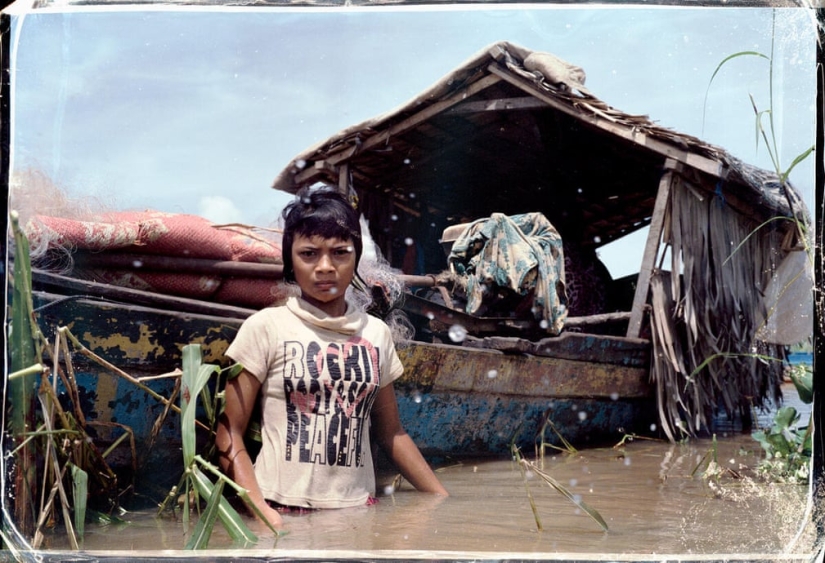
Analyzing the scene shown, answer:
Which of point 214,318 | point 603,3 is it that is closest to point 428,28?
point 603,3

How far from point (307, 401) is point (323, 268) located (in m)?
0.33

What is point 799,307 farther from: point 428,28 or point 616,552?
point 428,28

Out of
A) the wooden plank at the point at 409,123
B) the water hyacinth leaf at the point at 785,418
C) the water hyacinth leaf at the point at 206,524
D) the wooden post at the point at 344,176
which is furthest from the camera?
the wooden post at the point at 344,176

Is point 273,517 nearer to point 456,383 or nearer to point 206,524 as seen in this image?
point 206,524

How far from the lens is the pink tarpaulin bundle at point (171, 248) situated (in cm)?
178

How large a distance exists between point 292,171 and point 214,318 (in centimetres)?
47

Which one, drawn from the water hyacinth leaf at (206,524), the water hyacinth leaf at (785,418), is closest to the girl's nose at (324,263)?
the water hyacinth leaf at (206,524)

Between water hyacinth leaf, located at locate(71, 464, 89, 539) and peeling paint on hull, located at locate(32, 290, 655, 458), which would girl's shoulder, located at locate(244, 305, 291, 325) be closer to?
peeling paint on hull, located at locate(32, 290, 655, 458)

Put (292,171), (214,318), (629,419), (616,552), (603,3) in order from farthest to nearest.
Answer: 1. (629,419)
2. (292,171)
3. (214,318)
4. (603,3)
5. (616,552)

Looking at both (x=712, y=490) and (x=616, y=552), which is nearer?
(x=616, y=552)

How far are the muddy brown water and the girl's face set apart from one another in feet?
1.73

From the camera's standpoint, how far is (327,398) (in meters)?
1.75

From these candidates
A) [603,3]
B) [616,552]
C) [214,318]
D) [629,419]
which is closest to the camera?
[616,552]

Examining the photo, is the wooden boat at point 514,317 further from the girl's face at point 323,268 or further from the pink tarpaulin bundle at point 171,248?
the girl's face at point 323,268
